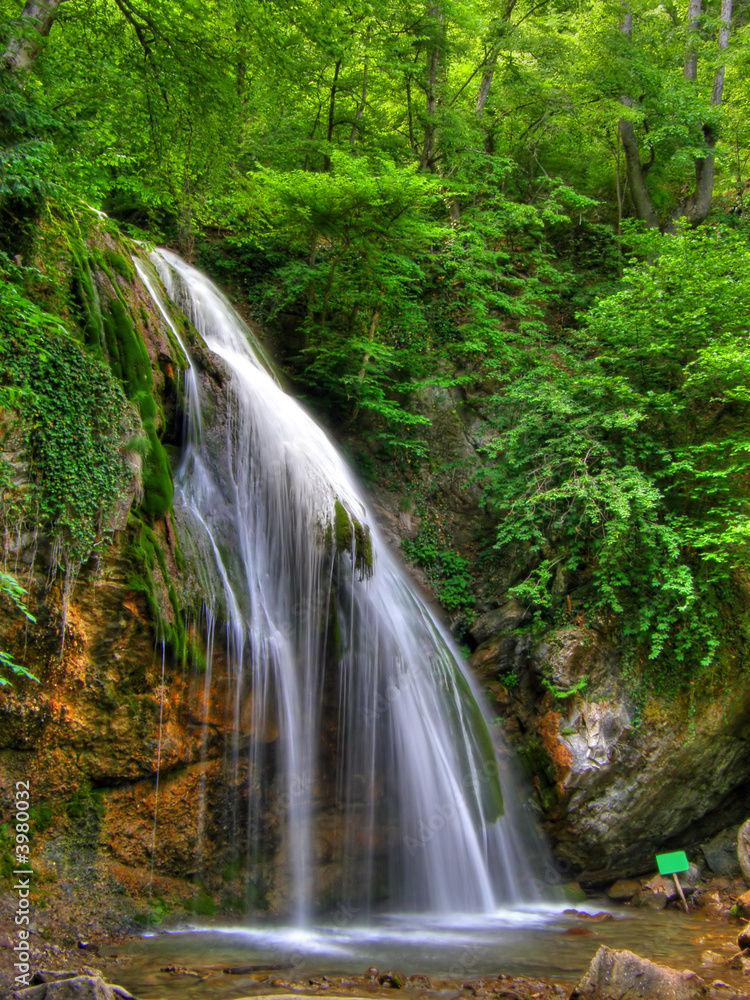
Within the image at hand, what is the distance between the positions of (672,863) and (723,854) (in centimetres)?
156

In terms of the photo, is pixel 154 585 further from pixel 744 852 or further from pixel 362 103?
pixel 362 103

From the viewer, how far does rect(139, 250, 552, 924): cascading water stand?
6.41 m

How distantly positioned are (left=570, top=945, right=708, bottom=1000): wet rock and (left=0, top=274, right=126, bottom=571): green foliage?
4809 mm

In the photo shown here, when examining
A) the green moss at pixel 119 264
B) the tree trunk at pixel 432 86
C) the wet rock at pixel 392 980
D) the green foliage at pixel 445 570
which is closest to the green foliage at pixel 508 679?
the green foliage at pixel 445 570

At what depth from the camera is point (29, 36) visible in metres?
5.25

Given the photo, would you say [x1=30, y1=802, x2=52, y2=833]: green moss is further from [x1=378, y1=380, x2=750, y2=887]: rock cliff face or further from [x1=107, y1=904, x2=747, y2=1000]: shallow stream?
[x1=378, y1=380, x2=750, y2=887]: rock cliff face

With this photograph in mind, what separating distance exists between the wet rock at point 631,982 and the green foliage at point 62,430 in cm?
481

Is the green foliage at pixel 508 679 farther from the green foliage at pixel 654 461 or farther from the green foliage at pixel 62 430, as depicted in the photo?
the green foliage at pixel 62 430

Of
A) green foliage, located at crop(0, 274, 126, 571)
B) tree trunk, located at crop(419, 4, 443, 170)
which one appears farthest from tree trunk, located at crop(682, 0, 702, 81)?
green foliage, located at crop(0, 274, 126, 571)

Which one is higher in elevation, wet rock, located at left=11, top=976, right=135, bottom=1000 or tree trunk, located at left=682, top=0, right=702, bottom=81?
tree trunk, located at left=682, top=0, right=702, bottom=81

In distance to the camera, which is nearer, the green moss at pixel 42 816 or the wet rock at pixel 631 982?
the wet rock at pixel 631 982

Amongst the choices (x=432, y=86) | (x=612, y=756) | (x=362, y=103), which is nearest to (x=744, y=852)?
(x=612, y=756)

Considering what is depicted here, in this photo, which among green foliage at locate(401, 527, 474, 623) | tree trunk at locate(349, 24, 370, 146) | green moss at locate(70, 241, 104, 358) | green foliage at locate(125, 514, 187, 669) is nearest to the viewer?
green foliage at locate(125, 514, 187, 669)

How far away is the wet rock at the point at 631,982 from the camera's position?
14.4ft
